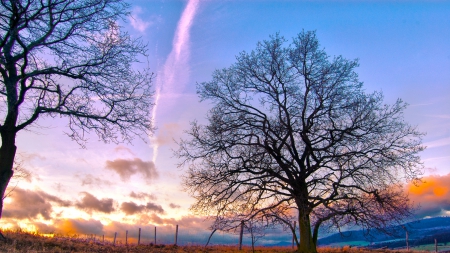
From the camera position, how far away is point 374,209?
17.4 metres

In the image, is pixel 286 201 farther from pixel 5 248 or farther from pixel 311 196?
pixel 5 248

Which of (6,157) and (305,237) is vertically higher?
(6,157)

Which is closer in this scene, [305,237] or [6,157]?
[6,157]

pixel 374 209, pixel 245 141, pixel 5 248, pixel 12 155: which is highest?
pixel 245 141

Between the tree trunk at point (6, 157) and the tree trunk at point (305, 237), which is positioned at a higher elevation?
the tree trunk at point (6, 157)

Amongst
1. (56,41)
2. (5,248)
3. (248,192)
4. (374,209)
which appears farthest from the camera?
(248,192)

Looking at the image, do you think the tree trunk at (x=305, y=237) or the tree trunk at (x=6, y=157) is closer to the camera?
the tree trunk at (x=6, y=157)

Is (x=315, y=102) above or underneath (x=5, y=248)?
above

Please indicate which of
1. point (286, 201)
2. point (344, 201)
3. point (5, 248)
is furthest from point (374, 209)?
point (5, 248)

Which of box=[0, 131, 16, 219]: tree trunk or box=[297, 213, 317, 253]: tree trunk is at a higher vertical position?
box=[0, 131, 16, 219]: tree trunk

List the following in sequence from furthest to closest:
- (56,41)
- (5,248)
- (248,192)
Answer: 1. (248,192)
2. (56,41)
3. (5,248)

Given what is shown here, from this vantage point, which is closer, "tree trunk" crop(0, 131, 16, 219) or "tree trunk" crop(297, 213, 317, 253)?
"tree trunk" crop(0, 131, 16, 219)

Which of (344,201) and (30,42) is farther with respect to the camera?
(344,201)

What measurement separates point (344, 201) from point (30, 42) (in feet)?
50.2
